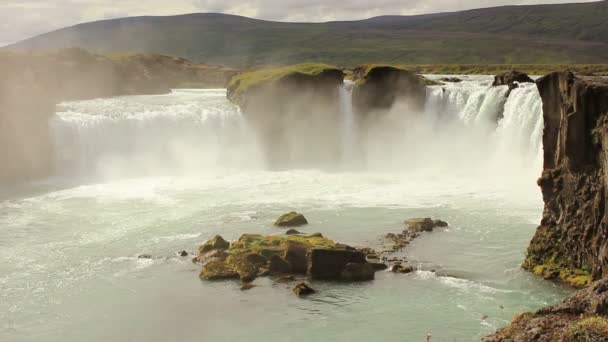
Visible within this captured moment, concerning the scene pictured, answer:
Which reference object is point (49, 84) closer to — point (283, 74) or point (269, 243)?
point (283, 74)

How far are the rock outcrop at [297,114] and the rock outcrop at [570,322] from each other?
47271mm

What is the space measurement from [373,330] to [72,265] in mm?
15649

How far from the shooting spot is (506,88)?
174 ft

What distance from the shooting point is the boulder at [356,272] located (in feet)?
92.9

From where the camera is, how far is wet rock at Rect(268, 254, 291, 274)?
1157 inches

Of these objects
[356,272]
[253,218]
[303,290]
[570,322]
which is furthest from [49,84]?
[570,322]

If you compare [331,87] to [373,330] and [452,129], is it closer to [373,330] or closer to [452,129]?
[452,129]

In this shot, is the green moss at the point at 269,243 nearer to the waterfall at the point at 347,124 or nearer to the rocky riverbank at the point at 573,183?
the rocky riverbank at the point at 573,183

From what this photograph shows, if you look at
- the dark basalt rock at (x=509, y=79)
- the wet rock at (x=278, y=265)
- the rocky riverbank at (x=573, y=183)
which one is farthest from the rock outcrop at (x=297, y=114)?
the rocky riverbank at (x=573, y=183)

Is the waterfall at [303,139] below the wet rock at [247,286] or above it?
above

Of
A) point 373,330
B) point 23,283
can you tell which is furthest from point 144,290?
point 373,330

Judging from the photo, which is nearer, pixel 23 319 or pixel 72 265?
pixel 23 319

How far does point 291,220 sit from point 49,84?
194 ft

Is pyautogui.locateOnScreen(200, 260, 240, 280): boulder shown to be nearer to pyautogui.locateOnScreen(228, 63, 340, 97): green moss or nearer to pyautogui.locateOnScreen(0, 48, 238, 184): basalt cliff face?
pyautogui.locateOnScreen(0, 48, 238, 184): basalt cliff face
